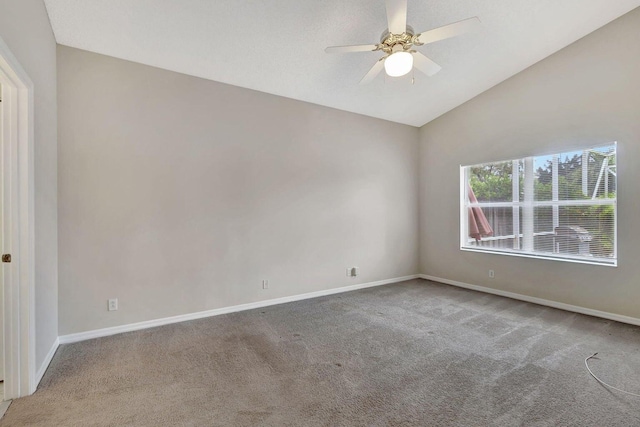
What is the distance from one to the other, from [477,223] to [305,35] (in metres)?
3.89

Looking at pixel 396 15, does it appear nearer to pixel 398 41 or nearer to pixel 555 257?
pixel 398 41

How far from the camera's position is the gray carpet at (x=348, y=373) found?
6.08 ft

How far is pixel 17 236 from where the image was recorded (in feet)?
6.62

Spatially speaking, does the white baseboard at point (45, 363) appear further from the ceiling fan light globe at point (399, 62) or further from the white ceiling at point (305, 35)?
the ceiling fan light globe at point (399, 62)

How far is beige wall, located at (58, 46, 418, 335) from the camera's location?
298 centimetres

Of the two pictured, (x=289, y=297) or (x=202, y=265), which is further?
(x=289, y=297)

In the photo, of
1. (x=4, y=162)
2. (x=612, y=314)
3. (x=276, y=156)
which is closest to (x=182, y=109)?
(x=276, y=156)

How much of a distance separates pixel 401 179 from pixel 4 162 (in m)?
4.93

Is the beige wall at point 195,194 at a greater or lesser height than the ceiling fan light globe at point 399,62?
lesser

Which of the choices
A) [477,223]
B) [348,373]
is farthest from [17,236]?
[477,223]

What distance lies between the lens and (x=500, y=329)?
10.5 ft

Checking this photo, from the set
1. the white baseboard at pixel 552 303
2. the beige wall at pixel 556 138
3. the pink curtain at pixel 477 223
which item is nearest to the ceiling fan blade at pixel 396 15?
the beige wall at pixel 556 138

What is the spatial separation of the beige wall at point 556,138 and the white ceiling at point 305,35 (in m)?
0.28

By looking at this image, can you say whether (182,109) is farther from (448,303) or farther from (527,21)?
(448,303)
